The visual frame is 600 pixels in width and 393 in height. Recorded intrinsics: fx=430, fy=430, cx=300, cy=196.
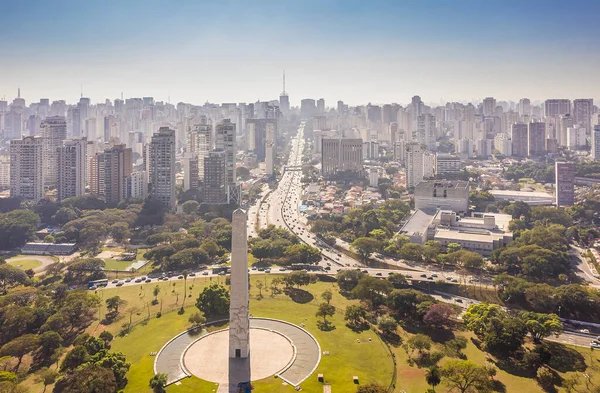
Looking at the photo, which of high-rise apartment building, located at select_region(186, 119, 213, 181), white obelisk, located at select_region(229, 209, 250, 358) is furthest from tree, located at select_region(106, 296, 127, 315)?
Answer: high-rise apartment building, located at select_region(186, 119, 213, 181)

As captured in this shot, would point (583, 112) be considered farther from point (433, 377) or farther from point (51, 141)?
point (51, 141)

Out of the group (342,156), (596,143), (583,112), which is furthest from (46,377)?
(583,112)

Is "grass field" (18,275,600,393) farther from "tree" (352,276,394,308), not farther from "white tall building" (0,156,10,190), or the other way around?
"white tall building" (0,156,10,190)

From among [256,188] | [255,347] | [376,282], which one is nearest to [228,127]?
[256,188]

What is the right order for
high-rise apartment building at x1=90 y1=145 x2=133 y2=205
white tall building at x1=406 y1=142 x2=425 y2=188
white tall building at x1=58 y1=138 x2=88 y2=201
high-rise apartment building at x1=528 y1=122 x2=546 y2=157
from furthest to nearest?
high-rise apartment building at x1=528 y1=122 x2=546 y2=157 → white tall building at x1=406 y1=142 x2=425 y2=188 → white tall building at x1=58 y1=138 x2=88 y2=201 → high-rise apartment building at x1=90 y1=145 x2=133 y2=205

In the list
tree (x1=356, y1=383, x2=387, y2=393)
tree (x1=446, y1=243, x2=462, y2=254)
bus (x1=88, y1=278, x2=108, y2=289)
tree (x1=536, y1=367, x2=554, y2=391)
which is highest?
tree (x1=446, y1=243, x2=462, y2=254)

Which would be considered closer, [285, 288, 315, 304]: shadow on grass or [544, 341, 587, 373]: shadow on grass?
[544, 341, 587, 373]: shadow on grass

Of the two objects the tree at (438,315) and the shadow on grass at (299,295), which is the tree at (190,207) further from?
the tree at (438,315)

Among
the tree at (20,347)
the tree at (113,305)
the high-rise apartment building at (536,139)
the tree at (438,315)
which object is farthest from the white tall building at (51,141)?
the high-rise apartment building at (536,139)
